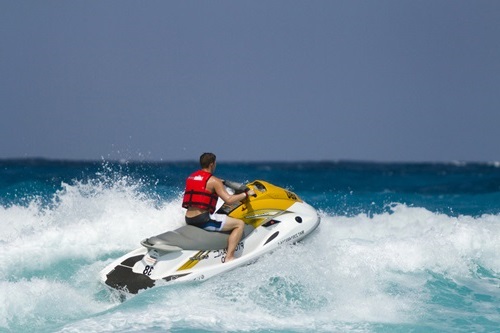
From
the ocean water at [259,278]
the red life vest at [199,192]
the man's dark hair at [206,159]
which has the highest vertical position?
the man's dark hair at [206,159]

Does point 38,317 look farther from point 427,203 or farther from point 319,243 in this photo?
point 427,203

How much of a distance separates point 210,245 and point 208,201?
447 mm

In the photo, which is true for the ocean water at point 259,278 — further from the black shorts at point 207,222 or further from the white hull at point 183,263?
the black shorts at point 207,222

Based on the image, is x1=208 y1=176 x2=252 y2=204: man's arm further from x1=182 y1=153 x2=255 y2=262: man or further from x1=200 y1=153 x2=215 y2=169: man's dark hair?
x1=200 y1=153 x2=215 y2=169: man's dark hair

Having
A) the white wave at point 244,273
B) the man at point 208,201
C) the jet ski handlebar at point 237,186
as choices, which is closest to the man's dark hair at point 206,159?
the man at point 208,201

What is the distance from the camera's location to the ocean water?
694 cm

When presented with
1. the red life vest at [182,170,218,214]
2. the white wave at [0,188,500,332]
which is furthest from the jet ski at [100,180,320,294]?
the red life vest at [182,170,218,214]

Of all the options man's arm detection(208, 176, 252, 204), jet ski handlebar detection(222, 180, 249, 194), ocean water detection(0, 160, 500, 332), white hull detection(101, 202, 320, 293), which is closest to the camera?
ocean water detection(0, 160, 500, 332)

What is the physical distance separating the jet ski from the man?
74 millimetres

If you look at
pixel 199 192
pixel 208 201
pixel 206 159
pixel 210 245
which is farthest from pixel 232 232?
pixel 206 159

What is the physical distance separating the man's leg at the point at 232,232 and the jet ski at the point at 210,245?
59 mm

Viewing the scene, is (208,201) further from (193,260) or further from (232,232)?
(193,260)

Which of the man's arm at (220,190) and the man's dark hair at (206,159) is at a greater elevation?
the man's dark hair at (206,159)

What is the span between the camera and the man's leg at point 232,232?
305 inches
